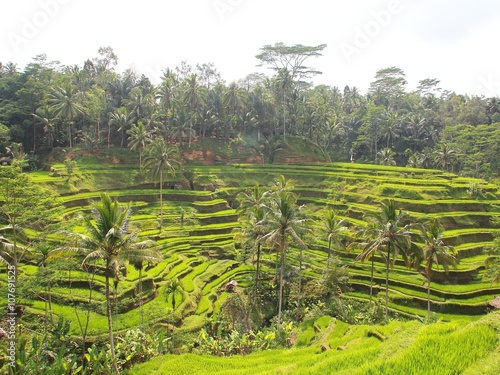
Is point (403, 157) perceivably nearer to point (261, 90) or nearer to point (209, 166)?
point (261, 90)

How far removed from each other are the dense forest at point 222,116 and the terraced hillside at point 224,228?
31.3ft

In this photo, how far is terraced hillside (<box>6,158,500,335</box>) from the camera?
23453mm

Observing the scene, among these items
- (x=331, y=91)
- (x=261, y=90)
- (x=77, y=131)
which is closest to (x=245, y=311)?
(x=77, y=131)

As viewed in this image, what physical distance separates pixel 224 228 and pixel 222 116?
110ft

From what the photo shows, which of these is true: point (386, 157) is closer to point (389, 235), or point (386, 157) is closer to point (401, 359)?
point (389, 235)

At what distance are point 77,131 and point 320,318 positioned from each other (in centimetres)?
5517

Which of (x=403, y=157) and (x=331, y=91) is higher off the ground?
(x=331, y=91)

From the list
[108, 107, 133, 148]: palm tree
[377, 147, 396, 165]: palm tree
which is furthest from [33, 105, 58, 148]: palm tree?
[377, 147, 396, 165]: palm tree

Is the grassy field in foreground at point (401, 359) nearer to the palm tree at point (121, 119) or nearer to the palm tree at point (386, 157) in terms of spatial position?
the palm tree at point (121, 119)

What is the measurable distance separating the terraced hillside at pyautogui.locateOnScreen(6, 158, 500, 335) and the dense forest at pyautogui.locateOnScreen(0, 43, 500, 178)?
9.53m

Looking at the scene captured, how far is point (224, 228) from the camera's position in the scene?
4153 centimetres

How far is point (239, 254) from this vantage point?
117ft

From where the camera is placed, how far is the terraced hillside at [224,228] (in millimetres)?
23453

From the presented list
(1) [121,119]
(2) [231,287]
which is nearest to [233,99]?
(1) [121,119]
